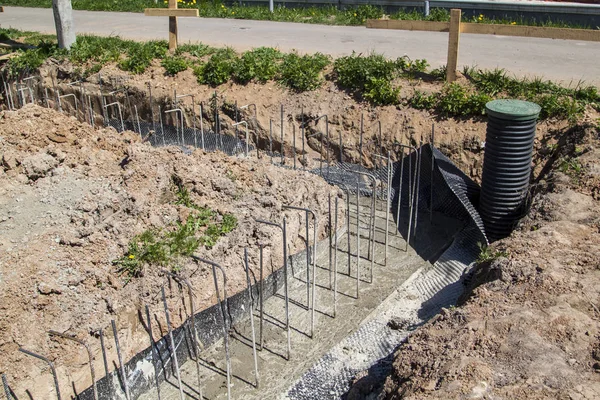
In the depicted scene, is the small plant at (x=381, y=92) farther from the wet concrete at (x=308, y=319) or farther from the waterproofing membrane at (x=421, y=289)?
the wet concrete at (x=308, y=319)

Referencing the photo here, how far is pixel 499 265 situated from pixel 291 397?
244cm

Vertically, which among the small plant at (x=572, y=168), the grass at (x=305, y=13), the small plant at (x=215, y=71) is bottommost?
the small plant at (x=572, y=168)

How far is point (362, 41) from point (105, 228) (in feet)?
29.8

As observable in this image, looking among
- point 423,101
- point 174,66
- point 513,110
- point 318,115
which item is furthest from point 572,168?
point 174,66

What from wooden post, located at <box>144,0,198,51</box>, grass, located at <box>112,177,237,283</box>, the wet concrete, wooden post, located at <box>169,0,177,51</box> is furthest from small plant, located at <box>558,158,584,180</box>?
wooden post, located at <box>169,0,177,51</box>

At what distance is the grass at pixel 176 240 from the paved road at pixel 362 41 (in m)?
6.37

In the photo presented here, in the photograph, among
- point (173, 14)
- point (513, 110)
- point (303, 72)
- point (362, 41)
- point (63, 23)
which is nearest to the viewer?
point (513, 110)

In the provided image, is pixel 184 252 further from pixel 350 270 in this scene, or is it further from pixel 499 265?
pixel 499 265

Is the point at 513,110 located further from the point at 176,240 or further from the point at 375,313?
the point at 176,240

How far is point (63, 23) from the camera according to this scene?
14.2 meters

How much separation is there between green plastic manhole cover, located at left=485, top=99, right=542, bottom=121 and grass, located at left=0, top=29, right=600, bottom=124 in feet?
4.40

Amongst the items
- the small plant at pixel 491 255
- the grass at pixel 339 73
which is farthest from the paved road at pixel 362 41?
the small plant at pixel 491 255

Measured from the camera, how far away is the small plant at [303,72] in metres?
12.2

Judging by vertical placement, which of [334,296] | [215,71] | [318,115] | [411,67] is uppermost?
[411,67]
